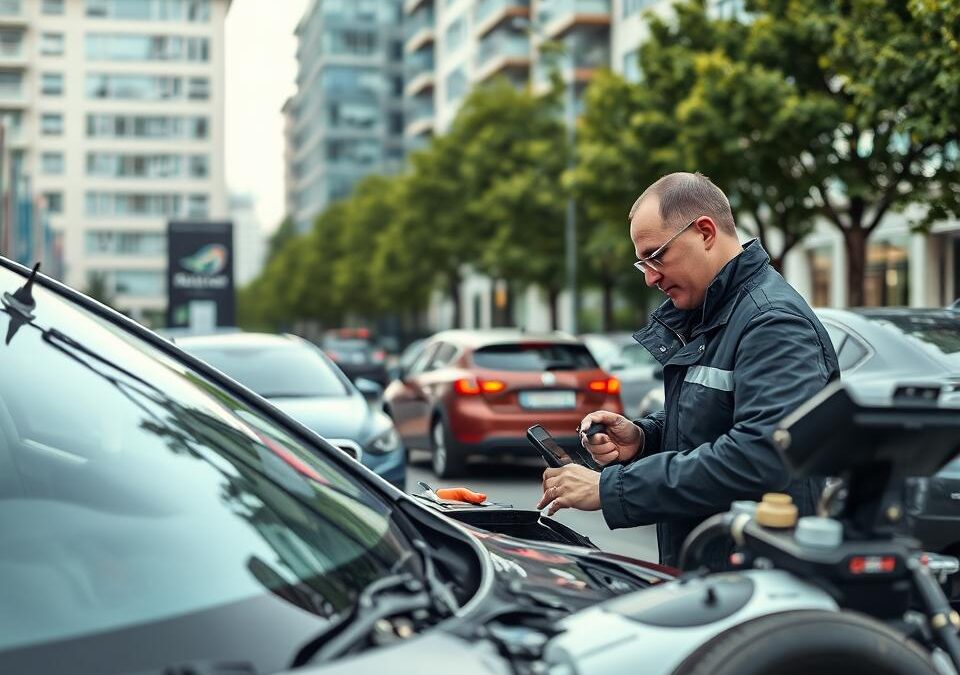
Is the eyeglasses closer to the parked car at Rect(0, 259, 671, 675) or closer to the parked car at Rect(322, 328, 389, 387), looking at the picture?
the parked car at Rect(0, 259, 671, 675)

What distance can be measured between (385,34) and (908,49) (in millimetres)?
101338

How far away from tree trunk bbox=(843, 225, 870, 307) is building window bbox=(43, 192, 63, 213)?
91.9 metres

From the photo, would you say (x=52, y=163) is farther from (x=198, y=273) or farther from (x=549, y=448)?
(x=549, y=448)

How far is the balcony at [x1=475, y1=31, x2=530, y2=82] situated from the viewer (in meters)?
63.2

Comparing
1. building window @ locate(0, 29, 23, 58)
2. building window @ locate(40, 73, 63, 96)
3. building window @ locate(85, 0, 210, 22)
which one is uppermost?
building window @ locate(85, 0, 210, 22)

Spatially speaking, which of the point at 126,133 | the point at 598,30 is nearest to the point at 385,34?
the point at 126,133

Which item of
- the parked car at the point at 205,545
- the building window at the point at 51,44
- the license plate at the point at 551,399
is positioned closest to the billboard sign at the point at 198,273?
the license plate at the point at 551,399

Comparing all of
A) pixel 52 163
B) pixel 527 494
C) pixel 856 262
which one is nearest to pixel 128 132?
pixel 52 163

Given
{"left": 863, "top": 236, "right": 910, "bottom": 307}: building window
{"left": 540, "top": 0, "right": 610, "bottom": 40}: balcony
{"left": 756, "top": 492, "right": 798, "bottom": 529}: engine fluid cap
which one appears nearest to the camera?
{"left": 756, "top": 492, "right": 798, "bottom": 529}: engine fluid cap

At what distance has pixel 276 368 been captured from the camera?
10430mm

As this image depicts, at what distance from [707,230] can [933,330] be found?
418 cm

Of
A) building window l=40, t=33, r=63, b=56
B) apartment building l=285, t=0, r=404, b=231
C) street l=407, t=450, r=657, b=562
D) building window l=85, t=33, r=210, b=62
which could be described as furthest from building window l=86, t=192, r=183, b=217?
street l=407, t=450, r=657, b=562

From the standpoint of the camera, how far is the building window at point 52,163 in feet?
340

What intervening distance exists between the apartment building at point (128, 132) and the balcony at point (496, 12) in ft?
138
